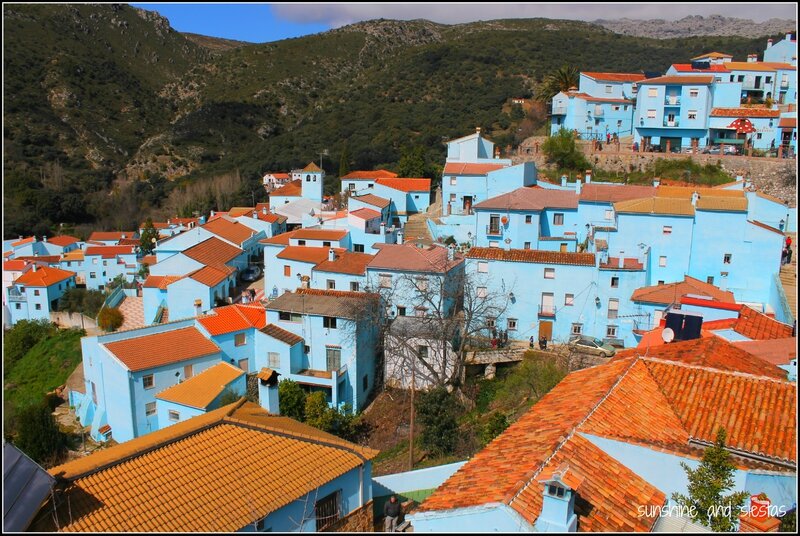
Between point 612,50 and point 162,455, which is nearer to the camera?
point 162,455

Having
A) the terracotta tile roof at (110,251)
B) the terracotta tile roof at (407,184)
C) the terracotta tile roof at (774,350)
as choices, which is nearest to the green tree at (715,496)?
the terracotta tile roof at (774,350)

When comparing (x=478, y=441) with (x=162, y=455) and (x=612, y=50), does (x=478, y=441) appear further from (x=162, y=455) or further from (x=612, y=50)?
(x=612, y=50)

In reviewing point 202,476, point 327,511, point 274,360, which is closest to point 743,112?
point 274,360

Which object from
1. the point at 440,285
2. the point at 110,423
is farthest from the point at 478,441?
the point at 110,423

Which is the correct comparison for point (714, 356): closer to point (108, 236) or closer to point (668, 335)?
point (668, 335)

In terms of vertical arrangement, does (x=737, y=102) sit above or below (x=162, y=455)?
above

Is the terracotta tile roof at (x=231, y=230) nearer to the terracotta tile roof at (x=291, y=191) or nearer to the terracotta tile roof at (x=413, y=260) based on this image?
the terracotta tile roof at (x=291, y=191)
